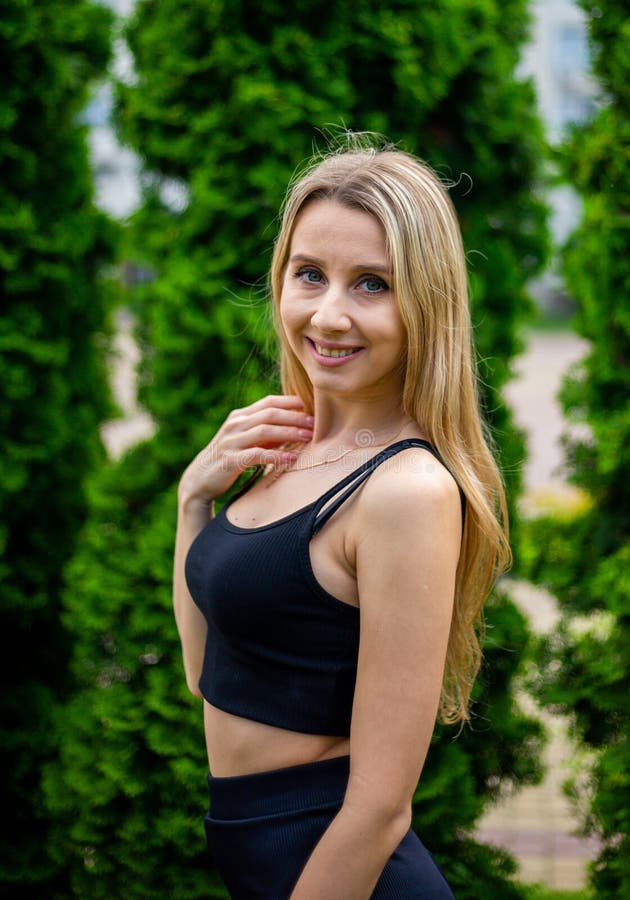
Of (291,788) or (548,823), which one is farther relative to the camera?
(548,823)

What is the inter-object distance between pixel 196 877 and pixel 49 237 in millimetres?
2402

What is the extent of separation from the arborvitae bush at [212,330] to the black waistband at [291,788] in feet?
3.44

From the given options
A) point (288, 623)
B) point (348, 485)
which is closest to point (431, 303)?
point (348, 485)

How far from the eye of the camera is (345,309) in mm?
1840

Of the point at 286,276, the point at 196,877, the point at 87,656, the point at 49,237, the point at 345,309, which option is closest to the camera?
the point at 345,309

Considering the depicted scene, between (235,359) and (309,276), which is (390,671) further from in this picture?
(235,359)

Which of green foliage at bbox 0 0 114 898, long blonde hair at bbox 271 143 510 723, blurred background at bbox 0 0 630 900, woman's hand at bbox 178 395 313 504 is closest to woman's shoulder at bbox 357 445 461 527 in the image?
long blonde hair at bbox 271 143 510 723

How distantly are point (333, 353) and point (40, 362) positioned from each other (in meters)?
2.07

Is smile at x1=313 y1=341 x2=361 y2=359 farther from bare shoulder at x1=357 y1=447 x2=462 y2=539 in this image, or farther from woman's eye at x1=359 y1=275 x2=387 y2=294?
bare shoulder at x1=357 y1=447 x2=462 y2=539

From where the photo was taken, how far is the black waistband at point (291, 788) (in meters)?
1.85

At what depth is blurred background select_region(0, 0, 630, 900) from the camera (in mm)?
3104

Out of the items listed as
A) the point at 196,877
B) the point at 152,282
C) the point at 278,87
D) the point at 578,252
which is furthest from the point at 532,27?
the point at 196,877

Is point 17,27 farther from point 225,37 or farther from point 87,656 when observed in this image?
point 87,656

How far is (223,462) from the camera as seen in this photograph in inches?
90.0
